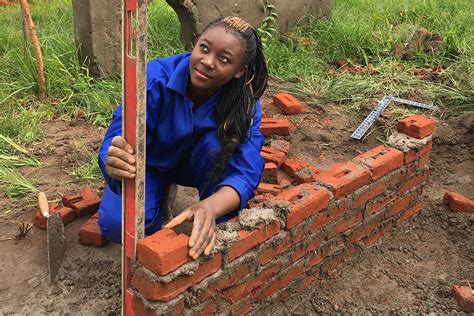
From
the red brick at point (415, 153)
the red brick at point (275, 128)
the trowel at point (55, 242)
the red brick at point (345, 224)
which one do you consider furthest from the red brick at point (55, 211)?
the red brick at point (415, 153)

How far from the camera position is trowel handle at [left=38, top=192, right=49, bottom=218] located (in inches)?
116

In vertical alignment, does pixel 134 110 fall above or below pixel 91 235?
above

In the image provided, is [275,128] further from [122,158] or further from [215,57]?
[122,158]

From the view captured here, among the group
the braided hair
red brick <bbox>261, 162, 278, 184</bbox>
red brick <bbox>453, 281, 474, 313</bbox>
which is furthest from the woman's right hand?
red brick <bbox>453, 281, 474, 313</bbox>

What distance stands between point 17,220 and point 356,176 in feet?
6.46

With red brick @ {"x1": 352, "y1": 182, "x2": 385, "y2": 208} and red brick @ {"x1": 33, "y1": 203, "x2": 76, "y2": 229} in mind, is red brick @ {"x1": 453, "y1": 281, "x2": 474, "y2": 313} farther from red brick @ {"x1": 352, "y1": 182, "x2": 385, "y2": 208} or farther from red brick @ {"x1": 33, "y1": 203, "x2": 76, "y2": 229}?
red brick @ {"x1": 33, "y1": 203, "x2": 76, "y2": 229}

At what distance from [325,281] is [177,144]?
106 centimetres

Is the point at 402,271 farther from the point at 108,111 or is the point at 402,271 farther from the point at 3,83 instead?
the point at 3,83

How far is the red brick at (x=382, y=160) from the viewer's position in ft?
9.19

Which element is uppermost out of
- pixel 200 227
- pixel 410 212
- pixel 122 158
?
pixel 122 158

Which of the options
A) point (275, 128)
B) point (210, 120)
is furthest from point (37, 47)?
point (210, 120)

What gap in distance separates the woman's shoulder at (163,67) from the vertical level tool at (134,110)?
0.59 m

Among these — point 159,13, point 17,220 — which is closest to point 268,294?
point 17,220

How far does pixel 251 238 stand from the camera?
2.26 m
